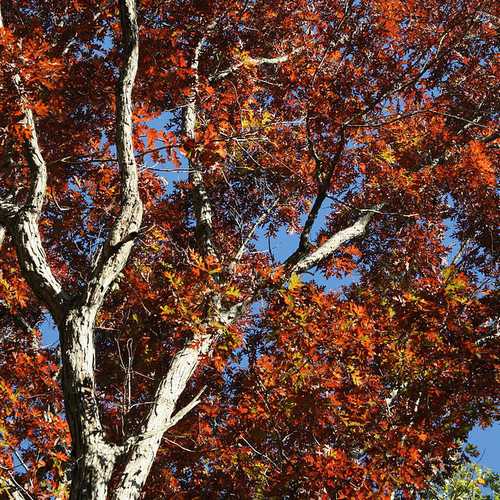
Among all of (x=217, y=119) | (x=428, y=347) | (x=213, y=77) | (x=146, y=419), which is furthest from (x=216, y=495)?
(x=213, y=77)

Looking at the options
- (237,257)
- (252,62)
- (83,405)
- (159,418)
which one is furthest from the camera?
(252,62)

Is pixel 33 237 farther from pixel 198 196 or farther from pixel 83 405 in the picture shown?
pixel 198 196

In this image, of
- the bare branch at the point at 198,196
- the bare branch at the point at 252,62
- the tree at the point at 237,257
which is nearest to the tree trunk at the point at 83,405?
the tree at the point at 237,257

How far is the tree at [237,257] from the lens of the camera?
580 centimetres

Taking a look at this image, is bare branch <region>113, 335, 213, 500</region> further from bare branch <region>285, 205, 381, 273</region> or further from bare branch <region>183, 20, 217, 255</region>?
bare branch <region>183, 20, 217, 255</region>

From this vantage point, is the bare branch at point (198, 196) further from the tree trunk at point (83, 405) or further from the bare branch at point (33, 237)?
the tree trunk at point (83, 405)

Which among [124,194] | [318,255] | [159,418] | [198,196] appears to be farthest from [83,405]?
[198,196]

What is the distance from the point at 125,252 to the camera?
513 centimetres

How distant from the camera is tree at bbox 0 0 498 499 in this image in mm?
5801

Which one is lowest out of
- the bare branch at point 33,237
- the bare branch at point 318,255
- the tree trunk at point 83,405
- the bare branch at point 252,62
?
the tree trunk at point 83,405

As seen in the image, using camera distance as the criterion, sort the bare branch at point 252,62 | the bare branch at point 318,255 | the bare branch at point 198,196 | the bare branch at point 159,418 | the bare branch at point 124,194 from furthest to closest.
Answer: the bare branch at point 252,62 → the bare branch at point 198,196 → the bare branch at point 318,255 → the bare branch at point 159,418 → the bare branch at point 124,194

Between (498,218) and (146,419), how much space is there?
8185mm

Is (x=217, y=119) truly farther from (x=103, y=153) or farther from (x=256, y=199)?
(x=103, y=153)

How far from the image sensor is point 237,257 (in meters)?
7.17
